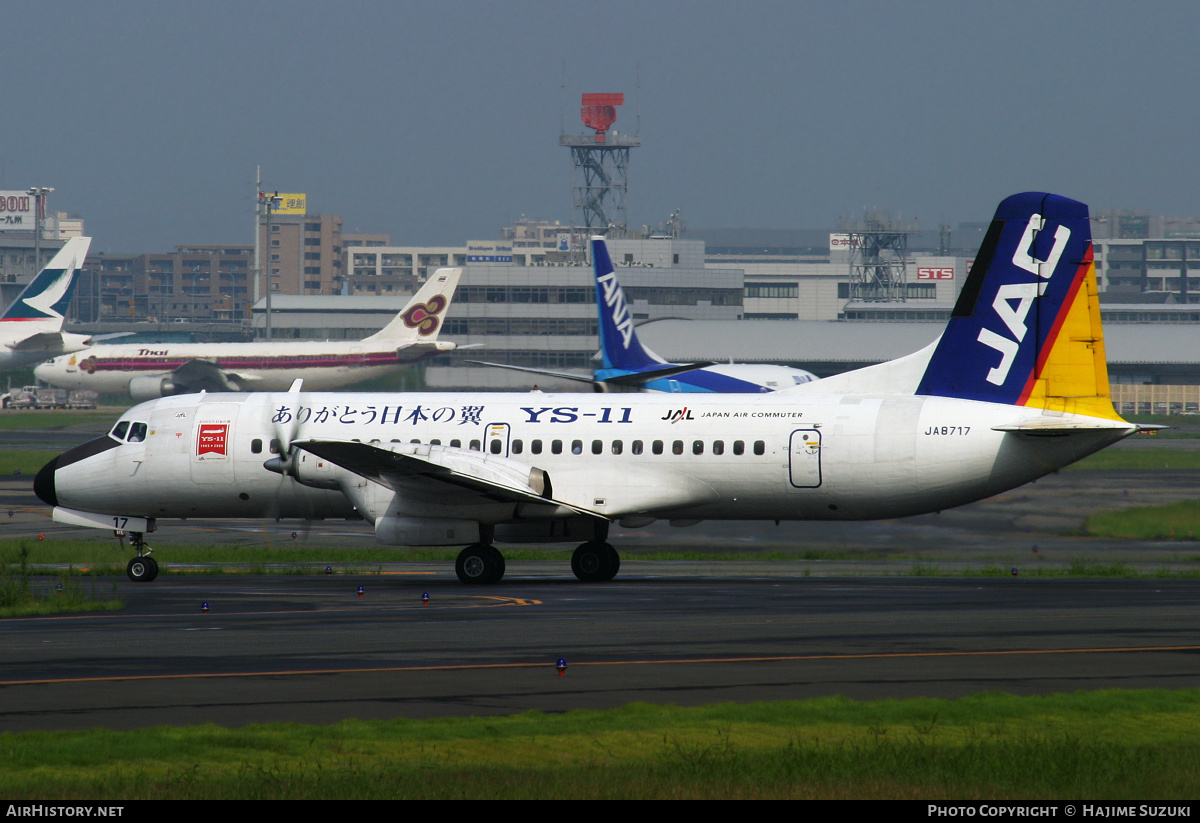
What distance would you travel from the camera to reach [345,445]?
25.8 m

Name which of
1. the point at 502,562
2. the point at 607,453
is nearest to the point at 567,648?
the point at 502,562

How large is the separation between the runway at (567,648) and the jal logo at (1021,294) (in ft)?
15.2

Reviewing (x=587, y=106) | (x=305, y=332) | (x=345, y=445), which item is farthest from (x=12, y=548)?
(x=587, y=106)

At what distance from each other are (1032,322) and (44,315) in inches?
3269

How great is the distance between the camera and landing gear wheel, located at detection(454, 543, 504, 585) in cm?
2755

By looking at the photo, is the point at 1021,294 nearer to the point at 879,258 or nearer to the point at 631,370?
the point at 631,370

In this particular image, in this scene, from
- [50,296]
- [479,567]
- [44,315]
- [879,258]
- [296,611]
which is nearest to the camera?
[296,611]

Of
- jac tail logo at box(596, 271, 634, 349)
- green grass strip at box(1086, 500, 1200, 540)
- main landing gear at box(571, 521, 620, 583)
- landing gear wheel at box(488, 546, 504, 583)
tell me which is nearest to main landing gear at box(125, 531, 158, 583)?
landing gear wheel at box(488, 546, 504, 583)

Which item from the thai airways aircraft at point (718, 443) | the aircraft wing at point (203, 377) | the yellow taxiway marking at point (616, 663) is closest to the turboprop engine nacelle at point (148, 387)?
the aircraft wing at point (203, 377)

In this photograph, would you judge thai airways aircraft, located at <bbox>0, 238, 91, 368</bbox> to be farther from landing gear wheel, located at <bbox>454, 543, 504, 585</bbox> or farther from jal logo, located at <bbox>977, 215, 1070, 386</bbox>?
jal logo, located at <bbox>977, 215, 1070, 386</bbox>

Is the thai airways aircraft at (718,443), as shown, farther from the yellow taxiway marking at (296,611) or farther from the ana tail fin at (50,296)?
the ana tail fin at (50,296)

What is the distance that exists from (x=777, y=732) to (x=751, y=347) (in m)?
97.8

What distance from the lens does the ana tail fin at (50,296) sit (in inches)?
3698

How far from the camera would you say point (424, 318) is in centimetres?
9188
